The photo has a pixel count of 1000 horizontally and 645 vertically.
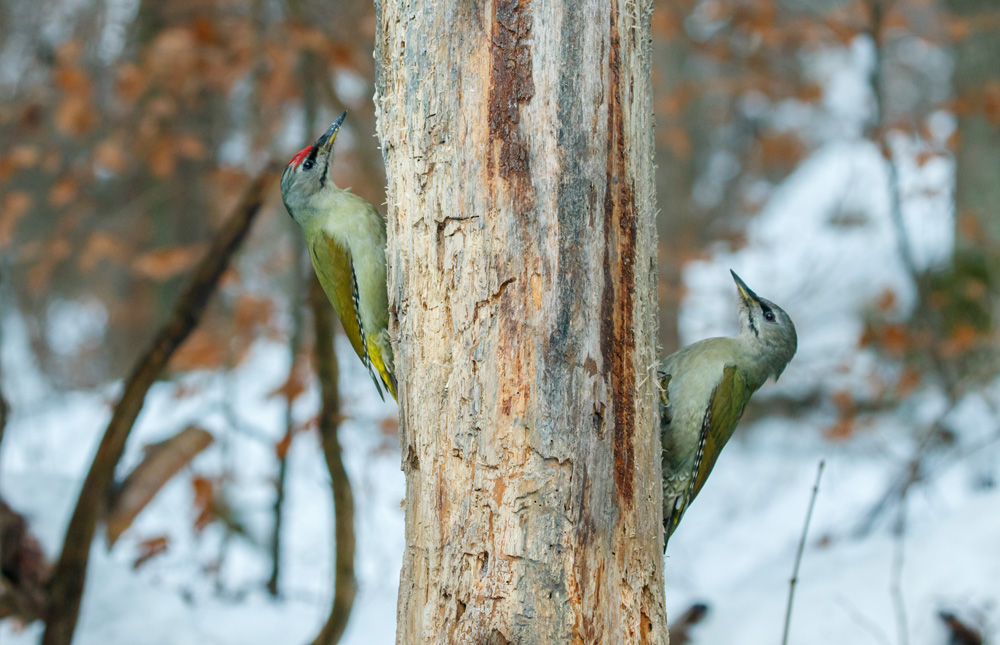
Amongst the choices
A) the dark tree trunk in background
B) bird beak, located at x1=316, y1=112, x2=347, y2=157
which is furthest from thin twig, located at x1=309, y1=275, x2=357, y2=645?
the dark tree trunk in background

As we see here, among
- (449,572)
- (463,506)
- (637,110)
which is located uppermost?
(637,110)

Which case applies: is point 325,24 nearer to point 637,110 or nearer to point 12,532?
point 12,532

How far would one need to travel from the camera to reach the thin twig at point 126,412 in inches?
127

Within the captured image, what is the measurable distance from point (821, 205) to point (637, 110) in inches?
467

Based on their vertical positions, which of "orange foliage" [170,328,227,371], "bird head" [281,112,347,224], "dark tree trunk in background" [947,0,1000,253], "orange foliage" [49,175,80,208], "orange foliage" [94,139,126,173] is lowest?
"bird head" [281,112,347,224]

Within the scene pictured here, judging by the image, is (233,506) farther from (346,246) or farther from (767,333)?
(767,333)

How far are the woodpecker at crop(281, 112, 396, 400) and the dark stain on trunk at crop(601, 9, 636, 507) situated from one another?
1.23 meters

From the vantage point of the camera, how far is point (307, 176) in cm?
298

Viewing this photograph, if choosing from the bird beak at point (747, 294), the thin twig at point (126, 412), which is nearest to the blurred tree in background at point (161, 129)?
the thin twig at point (126, 412)

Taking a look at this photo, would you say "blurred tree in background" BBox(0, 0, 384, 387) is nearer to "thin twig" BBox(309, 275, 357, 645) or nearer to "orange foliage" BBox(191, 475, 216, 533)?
"orange foliage" BBox(191, 475, 216, 533)

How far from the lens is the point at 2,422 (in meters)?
3.18

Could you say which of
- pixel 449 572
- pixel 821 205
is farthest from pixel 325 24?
pixel 821 205

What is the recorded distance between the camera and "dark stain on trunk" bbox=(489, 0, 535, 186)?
1.73 m

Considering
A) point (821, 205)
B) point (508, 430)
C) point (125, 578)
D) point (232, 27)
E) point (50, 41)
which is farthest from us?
point (821, 205)
